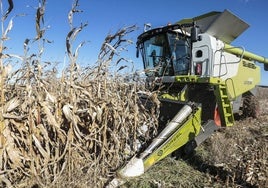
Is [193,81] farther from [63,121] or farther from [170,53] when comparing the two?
[63,121]

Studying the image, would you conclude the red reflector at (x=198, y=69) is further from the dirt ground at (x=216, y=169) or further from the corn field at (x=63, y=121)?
the corn field at (x=63, y=121)

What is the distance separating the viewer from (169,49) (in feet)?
18.7

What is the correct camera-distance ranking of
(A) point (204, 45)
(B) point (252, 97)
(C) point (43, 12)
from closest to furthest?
(C) point (43, 12)
(A) point (204, 45)
(B) point (252, 97)

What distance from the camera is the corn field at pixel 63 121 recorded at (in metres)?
2.85

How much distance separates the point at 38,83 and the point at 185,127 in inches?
74.7

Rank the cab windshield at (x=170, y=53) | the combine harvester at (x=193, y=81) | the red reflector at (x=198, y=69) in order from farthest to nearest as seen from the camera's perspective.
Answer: the cab windshield at (x=170, y=53) < the red reflector at (x=198, y=69) < the combine harvester at (x=193, y=81)

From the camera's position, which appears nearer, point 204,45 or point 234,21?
point 204,45

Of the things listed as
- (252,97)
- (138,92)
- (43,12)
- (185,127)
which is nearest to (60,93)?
(43,12)

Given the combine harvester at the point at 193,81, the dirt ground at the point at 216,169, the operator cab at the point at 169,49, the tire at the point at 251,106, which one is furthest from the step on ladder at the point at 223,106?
the tire at the point at 251,106

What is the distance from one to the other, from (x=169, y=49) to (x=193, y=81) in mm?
1108

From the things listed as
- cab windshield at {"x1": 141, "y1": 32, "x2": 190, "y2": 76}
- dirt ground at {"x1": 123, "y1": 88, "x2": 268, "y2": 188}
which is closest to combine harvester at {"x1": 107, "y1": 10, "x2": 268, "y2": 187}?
cab windshield at {"x1": 141, "y1": 32, "x2": 190, "y2": 76}

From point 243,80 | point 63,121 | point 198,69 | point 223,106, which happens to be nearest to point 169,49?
point 198,69

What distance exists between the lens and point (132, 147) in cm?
378

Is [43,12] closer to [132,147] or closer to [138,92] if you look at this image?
[138,92]
